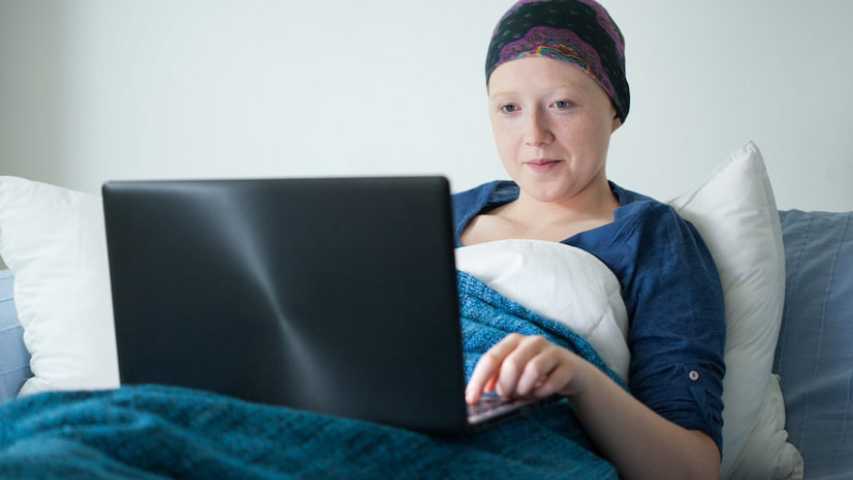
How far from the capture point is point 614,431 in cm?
117

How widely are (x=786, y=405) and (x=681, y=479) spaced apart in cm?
44

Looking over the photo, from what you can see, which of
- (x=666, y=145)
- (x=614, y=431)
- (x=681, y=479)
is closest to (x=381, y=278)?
(x=614, y=431)

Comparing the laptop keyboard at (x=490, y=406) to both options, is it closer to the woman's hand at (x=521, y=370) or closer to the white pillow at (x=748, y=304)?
the woman's hand at (x=521, y=370)

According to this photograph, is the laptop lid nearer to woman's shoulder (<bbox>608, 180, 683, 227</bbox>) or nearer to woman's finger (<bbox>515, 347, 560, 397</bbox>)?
woman's finger (<bbox>515, 347, 560, 397</bbox>)

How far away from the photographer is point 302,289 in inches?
35.7

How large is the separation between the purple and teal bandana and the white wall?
51 centimetres

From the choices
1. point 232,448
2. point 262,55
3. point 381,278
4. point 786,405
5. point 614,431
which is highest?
point 262,55

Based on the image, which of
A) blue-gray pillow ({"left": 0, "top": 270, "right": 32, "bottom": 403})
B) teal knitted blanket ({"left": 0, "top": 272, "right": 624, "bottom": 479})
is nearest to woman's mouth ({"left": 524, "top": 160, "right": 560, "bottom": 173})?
teal knitted blanket ({"left": 0, "top": 272, "right": 624, "bottom": 479})

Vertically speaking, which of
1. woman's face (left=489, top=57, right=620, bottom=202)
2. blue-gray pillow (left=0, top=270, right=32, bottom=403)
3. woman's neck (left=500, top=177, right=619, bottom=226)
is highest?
woman's face (left=489, top=57, right=620, bottom=202)

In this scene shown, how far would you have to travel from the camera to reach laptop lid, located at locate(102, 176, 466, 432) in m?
0.87

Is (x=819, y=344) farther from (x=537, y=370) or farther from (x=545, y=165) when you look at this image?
(x=537, y=370)

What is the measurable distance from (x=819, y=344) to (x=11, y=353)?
1296 mm

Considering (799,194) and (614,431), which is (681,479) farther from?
(799,194)

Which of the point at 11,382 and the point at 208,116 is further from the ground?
the point at 208,116
